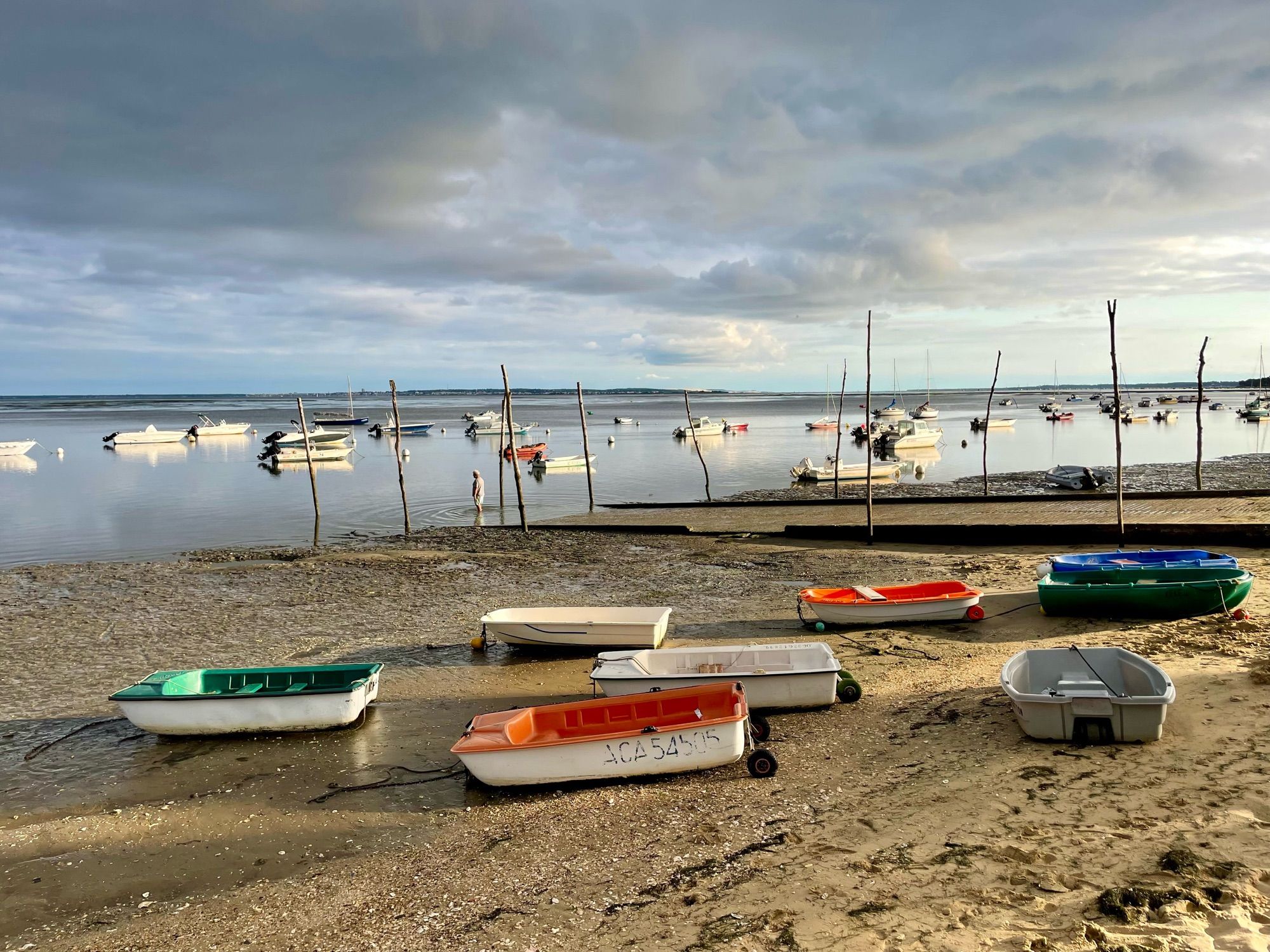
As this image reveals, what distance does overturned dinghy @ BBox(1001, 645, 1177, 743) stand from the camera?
775cm

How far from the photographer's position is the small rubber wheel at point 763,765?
8.16m

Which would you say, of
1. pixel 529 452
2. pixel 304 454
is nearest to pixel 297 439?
pixel 304 454

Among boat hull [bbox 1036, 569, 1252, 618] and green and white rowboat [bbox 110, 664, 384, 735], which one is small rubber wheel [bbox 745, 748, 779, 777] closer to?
green and white rowboat [bbox 110, 664, 384, 735]

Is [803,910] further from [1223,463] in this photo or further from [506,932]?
[1223,463]

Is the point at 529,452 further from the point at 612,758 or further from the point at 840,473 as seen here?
the point at 612,758

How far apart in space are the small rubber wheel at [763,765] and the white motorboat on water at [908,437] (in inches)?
2057

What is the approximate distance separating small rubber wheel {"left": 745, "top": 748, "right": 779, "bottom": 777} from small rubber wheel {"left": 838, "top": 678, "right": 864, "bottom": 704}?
2.21 metres

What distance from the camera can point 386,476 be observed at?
47906mm

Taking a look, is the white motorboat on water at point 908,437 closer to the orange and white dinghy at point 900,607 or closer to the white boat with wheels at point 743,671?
the orange and white dinghy at point 900,607

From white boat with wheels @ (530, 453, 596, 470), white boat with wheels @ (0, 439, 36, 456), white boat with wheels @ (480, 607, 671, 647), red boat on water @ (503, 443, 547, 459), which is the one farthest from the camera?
white boat with wheels @ (0, 439, 36, 456)

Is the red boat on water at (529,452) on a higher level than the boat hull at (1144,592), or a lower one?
higher

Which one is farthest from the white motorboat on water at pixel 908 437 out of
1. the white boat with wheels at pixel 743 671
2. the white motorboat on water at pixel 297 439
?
the white boat with wheels at pixel 743 671

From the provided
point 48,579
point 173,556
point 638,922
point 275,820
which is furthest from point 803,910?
point 173,556

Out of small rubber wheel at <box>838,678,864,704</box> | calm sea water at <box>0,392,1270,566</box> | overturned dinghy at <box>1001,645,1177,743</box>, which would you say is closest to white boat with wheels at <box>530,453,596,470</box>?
calm sea water at <box>0,392,1270,566</box>
